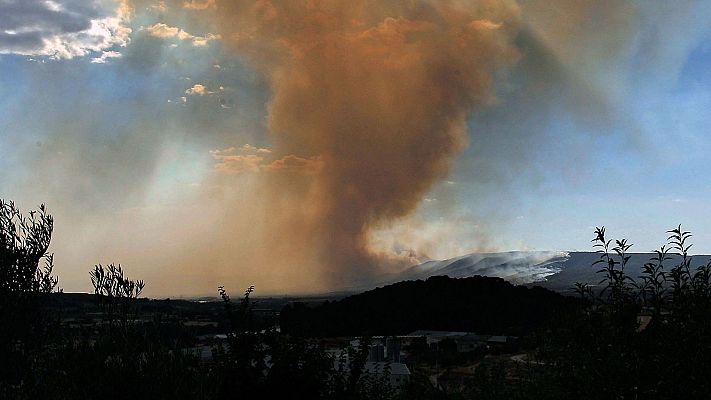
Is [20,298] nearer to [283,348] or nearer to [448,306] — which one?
[283,348]

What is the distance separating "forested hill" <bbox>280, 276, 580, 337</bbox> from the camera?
61188 mm

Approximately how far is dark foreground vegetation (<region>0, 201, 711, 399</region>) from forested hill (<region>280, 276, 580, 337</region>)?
132 ft

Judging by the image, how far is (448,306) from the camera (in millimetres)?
74562

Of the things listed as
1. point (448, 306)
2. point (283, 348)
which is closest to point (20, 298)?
point (283, 348)

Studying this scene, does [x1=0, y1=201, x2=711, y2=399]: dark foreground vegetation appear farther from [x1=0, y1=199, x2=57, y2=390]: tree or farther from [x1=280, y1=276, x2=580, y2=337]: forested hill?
[x1=280, y1=276, x2=580, y2=337]: forested hill

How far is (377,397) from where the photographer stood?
1636 cm

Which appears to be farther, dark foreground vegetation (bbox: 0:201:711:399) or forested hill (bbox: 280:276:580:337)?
forested hill (bbox: 280:276:580:337)

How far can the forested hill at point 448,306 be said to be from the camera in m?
61.2

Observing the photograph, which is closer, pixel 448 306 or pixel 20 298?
pixel 20 298

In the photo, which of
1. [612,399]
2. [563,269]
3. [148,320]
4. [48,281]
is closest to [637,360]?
[612,399]

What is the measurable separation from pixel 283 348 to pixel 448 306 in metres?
61.4

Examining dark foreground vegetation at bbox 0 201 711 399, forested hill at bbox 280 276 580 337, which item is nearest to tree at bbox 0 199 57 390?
dark foreground vegetation at bbox 0 201 711 399

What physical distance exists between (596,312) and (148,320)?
8988 millimetres

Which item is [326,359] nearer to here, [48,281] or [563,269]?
[48,281]
